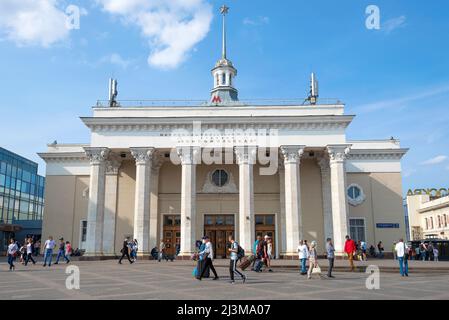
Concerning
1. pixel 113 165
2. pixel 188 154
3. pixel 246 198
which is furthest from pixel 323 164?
pixel 113 165

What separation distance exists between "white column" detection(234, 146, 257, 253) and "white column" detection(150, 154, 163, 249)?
296 inches

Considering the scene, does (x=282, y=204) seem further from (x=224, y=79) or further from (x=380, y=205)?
(x=224, y=79)

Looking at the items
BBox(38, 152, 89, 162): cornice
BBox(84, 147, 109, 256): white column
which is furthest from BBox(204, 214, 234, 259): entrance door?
BBox(38, 152, 89, 162): cornice

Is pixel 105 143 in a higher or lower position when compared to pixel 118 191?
higher

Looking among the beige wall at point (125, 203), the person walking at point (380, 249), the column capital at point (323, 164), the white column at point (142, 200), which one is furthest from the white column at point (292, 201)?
the beige wall at point (125, 203)

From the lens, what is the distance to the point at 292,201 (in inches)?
1184

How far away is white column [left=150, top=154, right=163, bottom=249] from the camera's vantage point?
111 ft

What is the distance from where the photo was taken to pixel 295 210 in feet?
98.0

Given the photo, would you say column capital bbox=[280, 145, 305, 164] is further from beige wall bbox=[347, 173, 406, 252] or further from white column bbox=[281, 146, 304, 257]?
beige wall bbox=[347, 173, 406, 252]

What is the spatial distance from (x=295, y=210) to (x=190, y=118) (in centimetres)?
1038

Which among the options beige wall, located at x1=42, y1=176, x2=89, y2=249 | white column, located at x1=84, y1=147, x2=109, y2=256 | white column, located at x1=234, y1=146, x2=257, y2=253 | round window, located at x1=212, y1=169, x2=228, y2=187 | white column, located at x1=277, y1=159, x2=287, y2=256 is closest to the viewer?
white column, located at x1=234, y1=146, x2=257, y2=253

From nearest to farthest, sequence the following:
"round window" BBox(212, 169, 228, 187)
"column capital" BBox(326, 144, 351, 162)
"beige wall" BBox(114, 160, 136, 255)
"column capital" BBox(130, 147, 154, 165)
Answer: "column capital" BBox(326, 144, 351, 162) < "column capital" BBox(130, 147, 154, 165) < "beige wall" BBox(114, 160, 136, 255) < "round window" BBox(212, 169, 228, 187)
